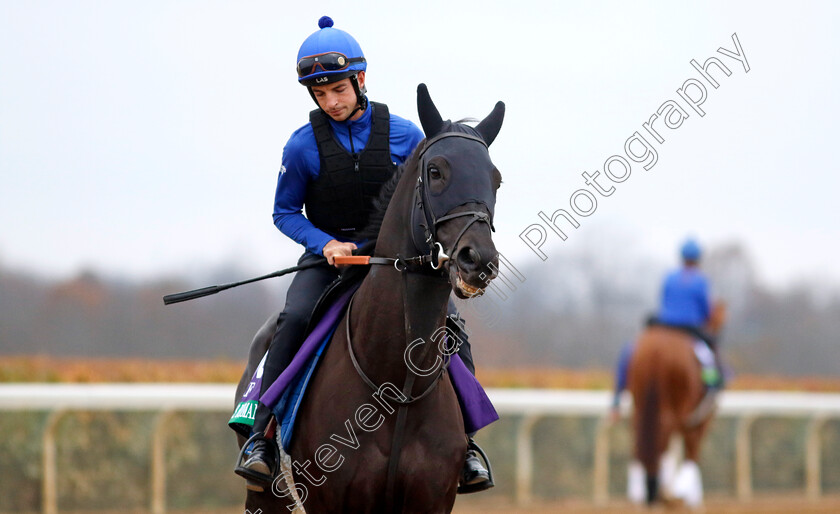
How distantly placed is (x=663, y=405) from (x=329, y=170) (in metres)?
7.57

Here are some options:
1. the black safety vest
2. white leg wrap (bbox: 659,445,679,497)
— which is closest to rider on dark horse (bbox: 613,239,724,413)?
white leg wrap (bbox: 659,445,679,497)

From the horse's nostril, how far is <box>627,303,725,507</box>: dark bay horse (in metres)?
8.09

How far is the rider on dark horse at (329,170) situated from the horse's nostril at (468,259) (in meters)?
0.93

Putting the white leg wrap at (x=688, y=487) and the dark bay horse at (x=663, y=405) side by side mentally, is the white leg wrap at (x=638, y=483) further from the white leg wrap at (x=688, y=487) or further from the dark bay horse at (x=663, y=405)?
the white leg wrap at (x=688, y=487)

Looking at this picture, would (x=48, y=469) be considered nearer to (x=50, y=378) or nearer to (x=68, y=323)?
(x=50, y=378)

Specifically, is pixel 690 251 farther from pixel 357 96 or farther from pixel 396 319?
pixel 396 319

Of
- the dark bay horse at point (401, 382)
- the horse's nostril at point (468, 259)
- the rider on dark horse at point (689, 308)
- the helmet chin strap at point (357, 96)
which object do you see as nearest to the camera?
the horse's nostril at point (468, 259)

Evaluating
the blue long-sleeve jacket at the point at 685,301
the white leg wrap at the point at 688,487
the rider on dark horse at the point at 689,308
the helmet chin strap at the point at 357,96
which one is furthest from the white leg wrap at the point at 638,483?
the helmet chin strap at the point at 357,96

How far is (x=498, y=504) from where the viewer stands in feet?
38.9

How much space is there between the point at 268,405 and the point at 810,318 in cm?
2032

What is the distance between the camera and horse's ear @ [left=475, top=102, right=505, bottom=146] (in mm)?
4121

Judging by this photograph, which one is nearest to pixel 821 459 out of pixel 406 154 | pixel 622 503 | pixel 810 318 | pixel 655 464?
pixel 622 503

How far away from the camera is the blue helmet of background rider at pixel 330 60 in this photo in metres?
4.42

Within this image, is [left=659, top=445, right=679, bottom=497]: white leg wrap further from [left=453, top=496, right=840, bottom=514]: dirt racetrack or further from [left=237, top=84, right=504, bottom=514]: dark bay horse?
[left=237, top=84, right=504, bottom=514]: dark bay horse
